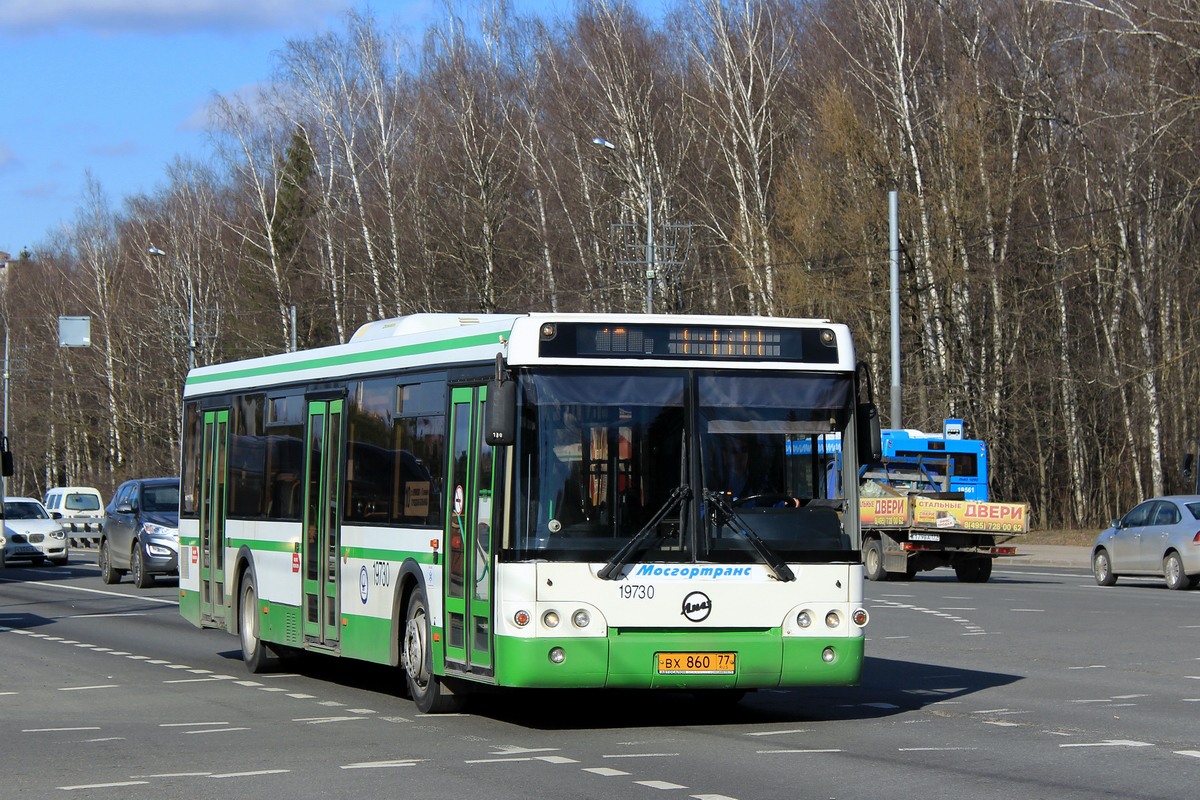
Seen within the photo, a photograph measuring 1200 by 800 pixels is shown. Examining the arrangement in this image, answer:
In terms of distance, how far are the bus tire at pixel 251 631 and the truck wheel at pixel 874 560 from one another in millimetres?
17683

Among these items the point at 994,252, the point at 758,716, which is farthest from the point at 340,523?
the point at 994,252

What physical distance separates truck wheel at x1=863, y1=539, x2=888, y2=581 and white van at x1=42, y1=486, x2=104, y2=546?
28.9 metres

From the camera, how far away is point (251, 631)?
16781 mm

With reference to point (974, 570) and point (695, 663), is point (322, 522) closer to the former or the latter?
point (695, 663)

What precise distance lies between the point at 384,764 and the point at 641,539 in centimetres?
229

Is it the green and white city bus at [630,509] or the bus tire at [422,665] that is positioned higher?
the green and white city bus at [630,509]

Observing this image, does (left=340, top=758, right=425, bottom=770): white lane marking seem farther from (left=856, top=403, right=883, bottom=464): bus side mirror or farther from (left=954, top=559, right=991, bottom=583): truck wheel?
(left=954, top=559, right=991, bottom=583): truck wheel

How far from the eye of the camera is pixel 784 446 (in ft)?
39.6

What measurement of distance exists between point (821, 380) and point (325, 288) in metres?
55.2

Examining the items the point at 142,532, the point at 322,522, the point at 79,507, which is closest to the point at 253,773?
the point at 322,522

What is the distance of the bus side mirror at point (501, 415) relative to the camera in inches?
447

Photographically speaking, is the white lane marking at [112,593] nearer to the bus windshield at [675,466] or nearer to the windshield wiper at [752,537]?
the bus windshield at [675,466]

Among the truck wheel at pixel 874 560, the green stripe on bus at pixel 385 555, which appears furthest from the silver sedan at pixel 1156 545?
the green stripe on bus at pixel 385 555

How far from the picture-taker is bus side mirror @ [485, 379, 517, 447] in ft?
37.3
